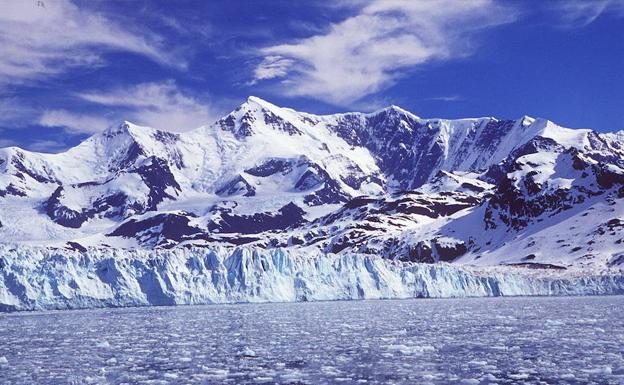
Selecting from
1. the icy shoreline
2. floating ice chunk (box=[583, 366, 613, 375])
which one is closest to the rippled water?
floating ice chunk (box=[583, 366, 613, 375])

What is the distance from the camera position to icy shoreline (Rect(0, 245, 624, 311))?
90188 mm

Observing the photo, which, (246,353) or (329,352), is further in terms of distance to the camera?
(246,353)

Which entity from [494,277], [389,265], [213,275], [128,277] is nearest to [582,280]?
[494,277]

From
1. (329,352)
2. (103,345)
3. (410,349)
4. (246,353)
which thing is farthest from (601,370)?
(103,345)

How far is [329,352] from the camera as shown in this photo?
121 ft

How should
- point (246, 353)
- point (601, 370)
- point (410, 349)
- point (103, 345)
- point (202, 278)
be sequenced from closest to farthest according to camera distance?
point (601, 370) < point (410, 349) < point (246, 353) < point (103, 345) < point (202, 278)

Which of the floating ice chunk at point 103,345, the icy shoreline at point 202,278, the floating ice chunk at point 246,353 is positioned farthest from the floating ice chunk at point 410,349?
the icy shoreline at point 202,278

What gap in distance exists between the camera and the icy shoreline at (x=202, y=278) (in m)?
90.2

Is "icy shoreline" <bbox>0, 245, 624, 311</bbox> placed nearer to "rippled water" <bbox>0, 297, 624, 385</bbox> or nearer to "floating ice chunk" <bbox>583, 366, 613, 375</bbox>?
"rippled water" <bbox>0, 297, 624, 385</bbox>

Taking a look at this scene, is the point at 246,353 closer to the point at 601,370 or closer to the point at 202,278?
the point at 601,370

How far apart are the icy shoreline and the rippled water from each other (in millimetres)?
32891

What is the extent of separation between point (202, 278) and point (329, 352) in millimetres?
64021

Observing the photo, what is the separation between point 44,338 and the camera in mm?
48688

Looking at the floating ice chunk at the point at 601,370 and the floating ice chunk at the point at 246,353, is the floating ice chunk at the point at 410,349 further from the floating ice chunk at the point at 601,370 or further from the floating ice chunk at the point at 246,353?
the floating ice chunk at the point at 601,370
